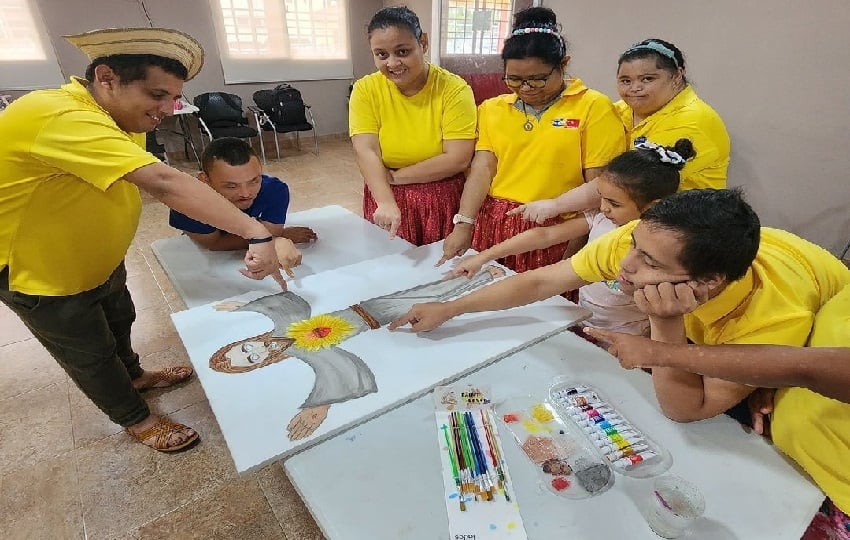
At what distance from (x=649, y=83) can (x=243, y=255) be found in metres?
1.60

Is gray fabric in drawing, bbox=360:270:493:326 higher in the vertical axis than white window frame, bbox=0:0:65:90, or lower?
lower

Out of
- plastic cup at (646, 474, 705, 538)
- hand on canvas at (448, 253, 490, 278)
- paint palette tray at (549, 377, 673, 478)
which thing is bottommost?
hand on canvas at (448, 253, 490, 278)

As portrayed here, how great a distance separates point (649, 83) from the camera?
1646 mm

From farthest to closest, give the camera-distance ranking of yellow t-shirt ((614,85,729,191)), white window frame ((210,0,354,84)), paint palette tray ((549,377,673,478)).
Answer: white window frame ((210,0,354,84)) < yellow t-shirt ((614,85,729,191)) < paint palette tray ((549,377,673,478))

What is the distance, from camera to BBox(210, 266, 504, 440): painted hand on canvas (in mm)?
964

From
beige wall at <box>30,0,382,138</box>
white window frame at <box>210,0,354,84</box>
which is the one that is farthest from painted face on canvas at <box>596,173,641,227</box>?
white window frame at <box>210,0,354,84</box>

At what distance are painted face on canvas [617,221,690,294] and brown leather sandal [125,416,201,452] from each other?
161 centimetres

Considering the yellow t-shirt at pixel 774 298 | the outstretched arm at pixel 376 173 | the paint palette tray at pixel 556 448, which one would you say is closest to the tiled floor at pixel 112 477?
the paint palette tray at pixel 556 448

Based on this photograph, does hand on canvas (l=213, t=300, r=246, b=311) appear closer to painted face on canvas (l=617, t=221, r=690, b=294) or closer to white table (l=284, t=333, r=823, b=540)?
white table (l=284, t=333, r=823, b=540)

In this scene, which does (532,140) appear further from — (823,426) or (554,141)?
(823,426)

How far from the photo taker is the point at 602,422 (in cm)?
89

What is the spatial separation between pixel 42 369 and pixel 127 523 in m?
1.15

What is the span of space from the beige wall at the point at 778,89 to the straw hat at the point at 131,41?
11.6ft

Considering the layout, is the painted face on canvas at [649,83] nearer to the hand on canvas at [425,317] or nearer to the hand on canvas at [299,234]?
the hand on canvas at [425,317]
